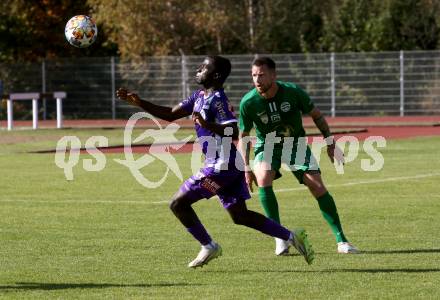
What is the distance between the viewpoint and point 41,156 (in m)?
26.8

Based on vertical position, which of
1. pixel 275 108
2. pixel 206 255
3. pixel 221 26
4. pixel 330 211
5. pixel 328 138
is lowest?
pixel 206 255

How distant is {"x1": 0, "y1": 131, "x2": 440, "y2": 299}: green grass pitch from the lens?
970 centimetres

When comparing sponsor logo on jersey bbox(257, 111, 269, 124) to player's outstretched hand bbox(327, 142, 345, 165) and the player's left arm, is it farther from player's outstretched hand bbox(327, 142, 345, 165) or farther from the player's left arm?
player's outstretched hand bbox(327, 142, 345, 165)

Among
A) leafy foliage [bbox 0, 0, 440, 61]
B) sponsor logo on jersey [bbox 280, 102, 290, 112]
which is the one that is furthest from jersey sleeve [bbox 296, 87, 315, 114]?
leafy foliage [bbox 0, 0, 440, 61]

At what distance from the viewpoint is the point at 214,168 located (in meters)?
10.5

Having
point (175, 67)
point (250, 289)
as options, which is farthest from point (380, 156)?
point (175, 67)

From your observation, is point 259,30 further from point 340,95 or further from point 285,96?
point 285,96

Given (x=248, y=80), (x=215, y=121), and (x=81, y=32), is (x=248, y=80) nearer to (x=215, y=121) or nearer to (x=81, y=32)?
(x=81, y=32)

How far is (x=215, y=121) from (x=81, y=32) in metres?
5.28

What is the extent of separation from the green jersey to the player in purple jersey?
3.51ft

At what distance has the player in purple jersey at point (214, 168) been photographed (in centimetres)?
1043

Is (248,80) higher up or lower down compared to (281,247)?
higher up

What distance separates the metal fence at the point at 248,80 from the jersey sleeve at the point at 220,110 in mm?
33147

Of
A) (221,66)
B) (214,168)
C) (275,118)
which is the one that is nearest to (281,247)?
(275,118)
